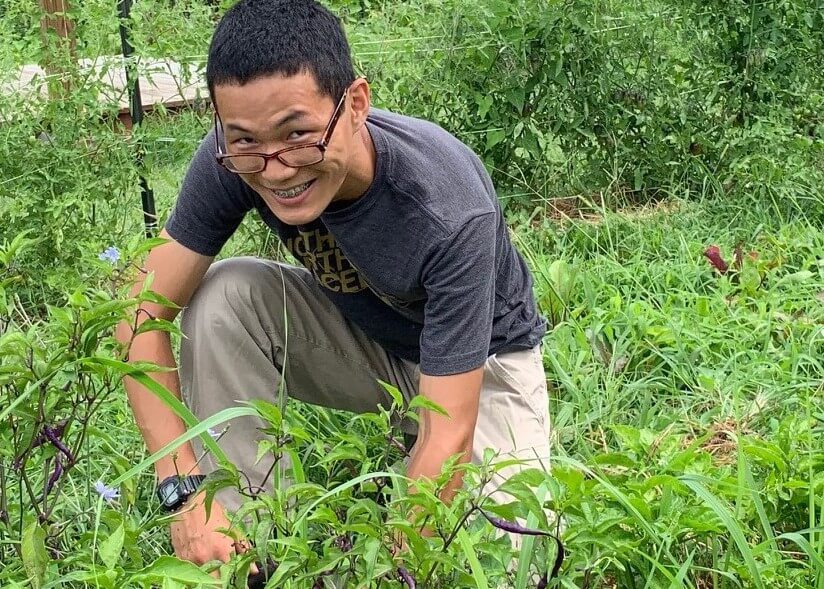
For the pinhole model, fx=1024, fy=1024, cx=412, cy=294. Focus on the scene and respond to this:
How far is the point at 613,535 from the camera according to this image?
1.67 m

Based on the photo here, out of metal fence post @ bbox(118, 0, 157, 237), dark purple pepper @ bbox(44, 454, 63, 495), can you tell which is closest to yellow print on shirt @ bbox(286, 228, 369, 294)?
dark purple pepper @ bbox(44, 454, 63, 495)

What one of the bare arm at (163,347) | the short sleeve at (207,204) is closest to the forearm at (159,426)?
the bare arm at (163,347)

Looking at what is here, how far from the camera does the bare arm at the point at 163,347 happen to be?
1.98 meters

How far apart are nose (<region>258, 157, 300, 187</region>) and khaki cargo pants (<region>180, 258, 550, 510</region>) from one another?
438 mm

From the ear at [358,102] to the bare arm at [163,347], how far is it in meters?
0.48

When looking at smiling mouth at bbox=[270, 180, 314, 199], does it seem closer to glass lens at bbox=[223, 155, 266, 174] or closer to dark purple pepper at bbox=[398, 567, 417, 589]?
glass lens at bbox=[223, 155, 266, 174]

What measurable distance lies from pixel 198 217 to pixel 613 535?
1.03 metres

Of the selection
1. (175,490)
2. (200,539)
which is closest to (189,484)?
(175,490)

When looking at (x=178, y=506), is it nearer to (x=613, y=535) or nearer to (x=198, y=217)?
(x=198, y=217)

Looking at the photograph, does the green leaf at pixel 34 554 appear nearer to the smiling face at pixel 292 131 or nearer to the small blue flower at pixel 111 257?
the small blue flower at pixel 111 257

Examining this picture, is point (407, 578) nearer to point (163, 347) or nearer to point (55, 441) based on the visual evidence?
point (55, 441)

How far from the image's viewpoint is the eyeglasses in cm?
172

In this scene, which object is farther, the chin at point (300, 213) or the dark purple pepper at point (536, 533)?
the chin at point (300, 213)

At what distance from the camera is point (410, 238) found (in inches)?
77.3
